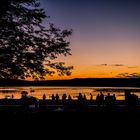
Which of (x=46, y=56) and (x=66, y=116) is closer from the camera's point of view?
(x=46, y=56)

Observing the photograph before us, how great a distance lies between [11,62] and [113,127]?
6136mm

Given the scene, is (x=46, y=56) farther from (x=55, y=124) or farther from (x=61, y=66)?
(x=55, y=124)

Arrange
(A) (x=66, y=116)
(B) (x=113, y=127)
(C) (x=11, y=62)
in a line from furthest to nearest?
(A) (x=66, y=116) → (B) (x=113, y=127) → (C) (x=11, y=62)

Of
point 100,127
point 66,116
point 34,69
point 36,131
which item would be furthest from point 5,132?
A: point 66,116

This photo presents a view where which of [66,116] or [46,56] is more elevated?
[46,56]

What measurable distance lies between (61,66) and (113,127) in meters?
4.25

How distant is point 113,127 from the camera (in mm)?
17250

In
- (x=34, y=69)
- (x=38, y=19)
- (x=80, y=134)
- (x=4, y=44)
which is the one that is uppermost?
(x=38, y=19)

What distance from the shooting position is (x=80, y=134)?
1548 cm

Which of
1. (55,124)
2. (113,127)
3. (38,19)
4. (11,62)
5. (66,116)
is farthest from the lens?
(66,116)

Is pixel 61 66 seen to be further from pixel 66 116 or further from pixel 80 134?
pixel 66 116

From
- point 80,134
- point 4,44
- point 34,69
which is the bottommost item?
point 80,134

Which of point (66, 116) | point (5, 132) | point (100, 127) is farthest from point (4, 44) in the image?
point (66, 116)

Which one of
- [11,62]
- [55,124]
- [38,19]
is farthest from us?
[55,124]
